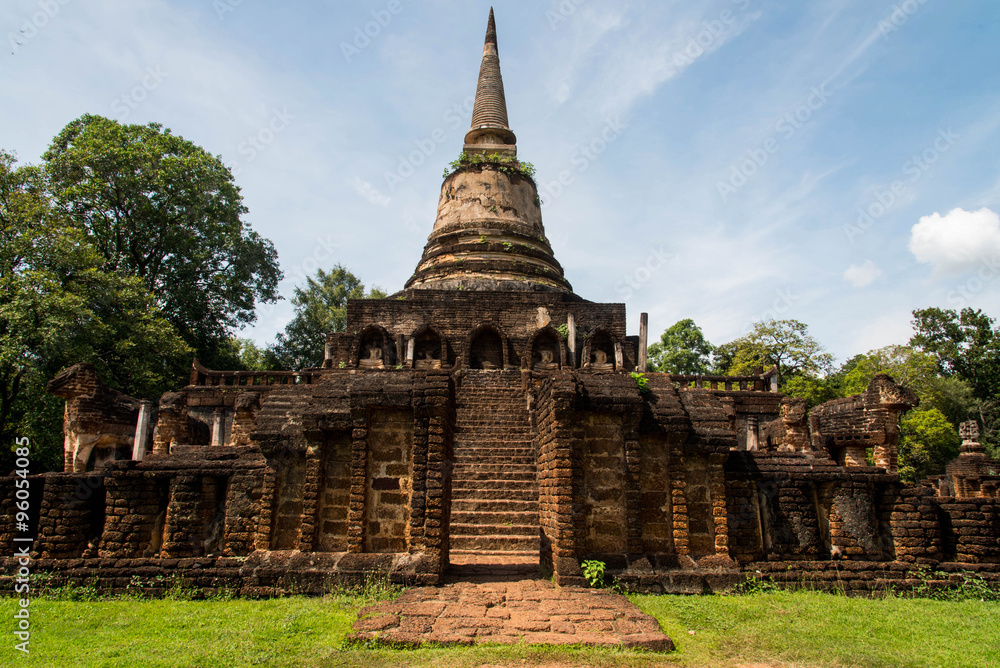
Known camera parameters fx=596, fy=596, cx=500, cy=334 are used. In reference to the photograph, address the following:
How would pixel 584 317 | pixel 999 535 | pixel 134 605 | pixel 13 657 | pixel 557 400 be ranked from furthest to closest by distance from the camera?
pixel 584 317
pixel 999 535
pixel 557 400
pixel 134 605
pixel 13 657

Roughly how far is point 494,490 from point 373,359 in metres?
10.1

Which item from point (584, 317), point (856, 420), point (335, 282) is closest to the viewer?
point (856, 420)

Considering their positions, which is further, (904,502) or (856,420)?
(856,420)

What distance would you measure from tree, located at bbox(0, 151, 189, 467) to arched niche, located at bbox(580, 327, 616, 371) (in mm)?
14653

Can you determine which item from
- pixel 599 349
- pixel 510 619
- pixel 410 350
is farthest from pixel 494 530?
pixel 599 349

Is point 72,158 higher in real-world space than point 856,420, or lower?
higher

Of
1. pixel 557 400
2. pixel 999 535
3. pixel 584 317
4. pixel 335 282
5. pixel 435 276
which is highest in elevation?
pixel 335 282

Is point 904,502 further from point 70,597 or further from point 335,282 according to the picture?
point 335,282

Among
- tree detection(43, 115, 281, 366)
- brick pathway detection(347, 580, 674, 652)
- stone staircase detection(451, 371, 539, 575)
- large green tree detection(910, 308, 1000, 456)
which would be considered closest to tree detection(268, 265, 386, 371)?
tree detection(43, 115, 281, 366)

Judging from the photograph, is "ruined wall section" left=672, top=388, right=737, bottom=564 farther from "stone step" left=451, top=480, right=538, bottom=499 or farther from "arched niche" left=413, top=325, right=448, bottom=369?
"arched niche" left=413, top=325, right=448, bottom=369

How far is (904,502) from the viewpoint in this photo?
9289mm

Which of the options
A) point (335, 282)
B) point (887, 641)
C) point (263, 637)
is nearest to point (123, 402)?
point (263, 637)

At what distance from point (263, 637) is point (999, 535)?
10493 mm

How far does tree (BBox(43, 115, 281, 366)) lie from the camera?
80.4 ft
